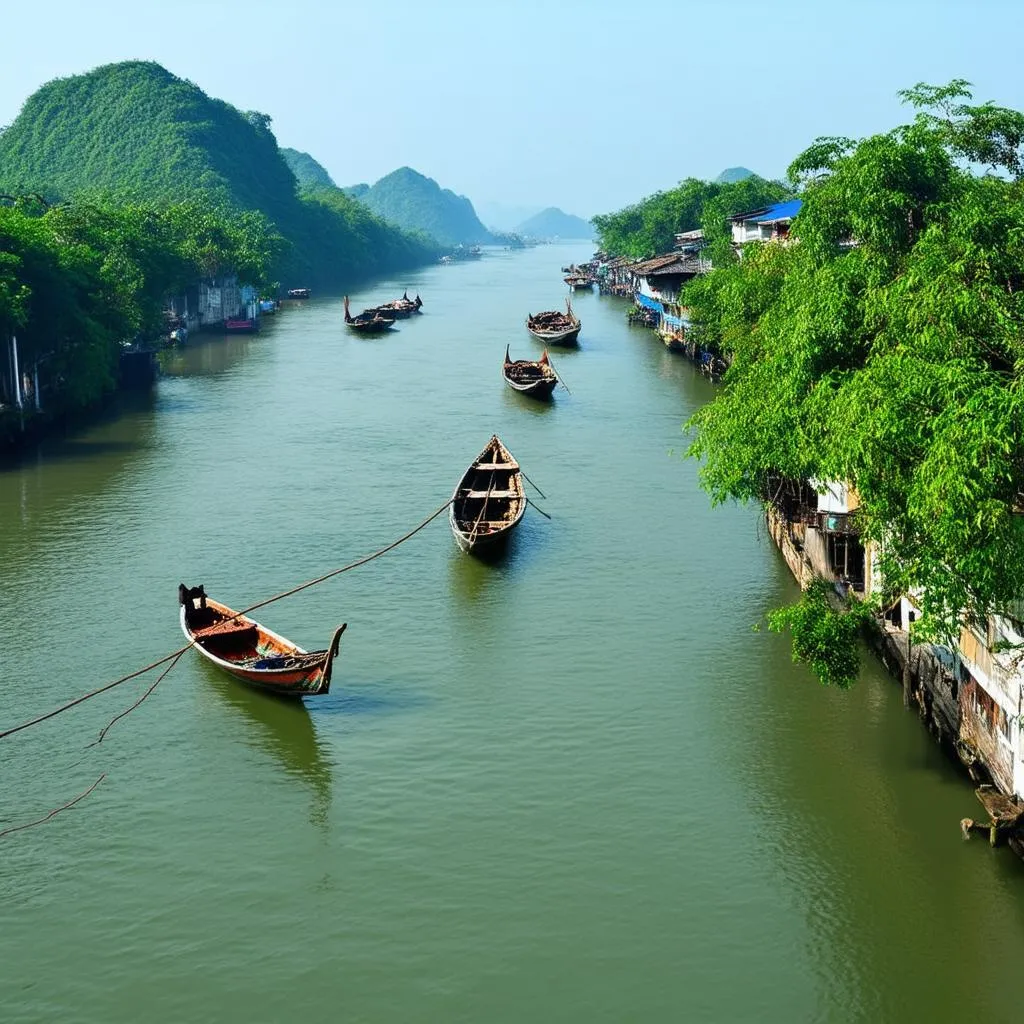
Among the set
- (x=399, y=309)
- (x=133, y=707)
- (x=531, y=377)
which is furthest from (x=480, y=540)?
(x=399, y=309)

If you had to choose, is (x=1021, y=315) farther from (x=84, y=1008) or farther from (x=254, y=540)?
(x=254, y=540)

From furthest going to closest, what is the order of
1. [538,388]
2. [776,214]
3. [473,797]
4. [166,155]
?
[166,155], [776,214], [538,388], [473,797]

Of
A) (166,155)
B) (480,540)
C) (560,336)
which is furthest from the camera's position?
(166,155)

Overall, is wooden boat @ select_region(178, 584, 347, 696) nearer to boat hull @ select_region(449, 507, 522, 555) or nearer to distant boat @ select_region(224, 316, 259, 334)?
boat hull @ select_region(449, 507, 522, 555)

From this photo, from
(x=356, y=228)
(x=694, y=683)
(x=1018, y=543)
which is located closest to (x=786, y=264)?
(x=694, y=683)

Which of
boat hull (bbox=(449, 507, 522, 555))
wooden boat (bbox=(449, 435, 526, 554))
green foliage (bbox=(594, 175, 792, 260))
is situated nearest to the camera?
boat hull (bbox=(449, 507, 522, 555))

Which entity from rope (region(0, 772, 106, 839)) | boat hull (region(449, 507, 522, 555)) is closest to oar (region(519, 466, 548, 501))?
boat hull (region(449, 507, 522, 555))

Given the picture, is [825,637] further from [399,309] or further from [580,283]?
[580,283]
